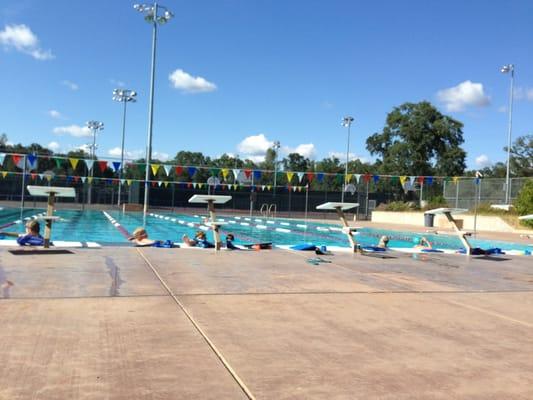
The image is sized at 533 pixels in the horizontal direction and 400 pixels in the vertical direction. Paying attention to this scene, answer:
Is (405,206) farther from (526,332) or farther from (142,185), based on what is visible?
(526,332)

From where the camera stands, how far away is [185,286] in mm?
6832

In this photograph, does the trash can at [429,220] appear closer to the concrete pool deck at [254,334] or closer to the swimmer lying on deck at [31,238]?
the concrete pool deck at [254,334]

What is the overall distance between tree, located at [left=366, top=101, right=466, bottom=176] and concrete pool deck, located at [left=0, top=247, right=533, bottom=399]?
191 feet

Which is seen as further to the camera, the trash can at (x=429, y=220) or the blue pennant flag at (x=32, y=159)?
the trash can at (x=429, y=220)

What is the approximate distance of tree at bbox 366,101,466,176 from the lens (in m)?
64.4

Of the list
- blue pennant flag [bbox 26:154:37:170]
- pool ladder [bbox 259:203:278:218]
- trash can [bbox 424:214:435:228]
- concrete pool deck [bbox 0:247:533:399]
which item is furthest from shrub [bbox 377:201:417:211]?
concrete pool deck [bbox 0:247:533:399]

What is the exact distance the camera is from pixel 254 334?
4.53m

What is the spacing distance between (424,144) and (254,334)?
63473 mm

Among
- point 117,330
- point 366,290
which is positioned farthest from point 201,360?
point 366,290

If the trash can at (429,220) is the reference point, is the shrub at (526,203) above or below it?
above

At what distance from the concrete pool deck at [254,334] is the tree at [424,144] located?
58.2 metres

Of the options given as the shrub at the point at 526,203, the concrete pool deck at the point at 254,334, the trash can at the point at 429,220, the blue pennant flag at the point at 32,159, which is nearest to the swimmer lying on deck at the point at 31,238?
the concrete pool deck at the point at 254,334

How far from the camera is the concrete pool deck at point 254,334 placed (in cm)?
329

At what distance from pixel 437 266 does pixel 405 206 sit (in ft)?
95.8
